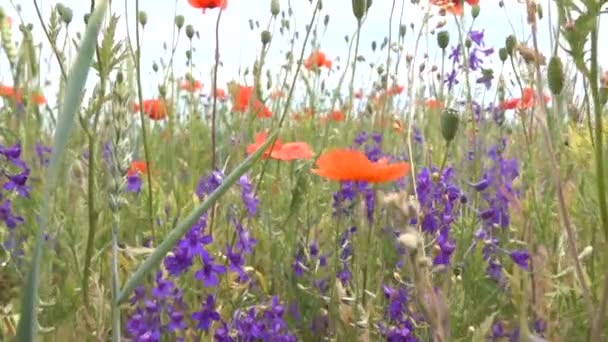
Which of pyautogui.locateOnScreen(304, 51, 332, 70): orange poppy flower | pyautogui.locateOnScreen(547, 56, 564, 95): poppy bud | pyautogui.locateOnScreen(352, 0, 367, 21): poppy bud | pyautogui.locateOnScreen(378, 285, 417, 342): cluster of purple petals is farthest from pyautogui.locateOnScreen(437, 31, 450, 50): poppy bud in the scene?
pyautogui.locateOnScreen(304, 51, 332, 70): orange poppy flower

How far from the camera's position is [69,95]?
Answer: 14.5 inches

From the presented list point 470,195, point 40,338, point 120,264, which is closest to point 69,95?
point 40,338

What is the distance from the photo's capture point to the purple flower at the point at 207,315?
114cm

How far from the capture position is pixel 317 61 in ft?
11.3

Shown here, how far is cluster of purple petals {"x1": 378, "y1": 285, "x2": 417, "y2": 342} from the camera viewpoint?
1148mm

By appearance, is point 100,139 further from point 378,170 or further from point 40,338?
point 378,170

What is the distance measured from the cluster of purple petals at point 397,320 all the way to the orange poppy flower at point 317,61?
2.00 metres

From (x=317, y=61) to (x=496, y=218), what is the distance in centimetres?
190

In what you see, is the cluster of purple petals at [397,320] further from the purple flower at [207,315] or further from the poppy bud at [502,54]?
the poppy bud at [502,54]

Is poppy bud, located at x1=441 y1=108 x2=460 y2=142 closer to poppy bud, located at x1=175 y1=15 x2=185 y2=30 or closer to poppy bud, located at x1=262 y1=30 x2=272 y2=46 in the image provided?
poppy bud, located at x1=262 y1=30 x2=272 y2=46

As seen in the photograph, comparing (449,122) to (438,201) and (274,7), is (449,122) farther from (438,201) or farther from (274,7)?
(274,7)

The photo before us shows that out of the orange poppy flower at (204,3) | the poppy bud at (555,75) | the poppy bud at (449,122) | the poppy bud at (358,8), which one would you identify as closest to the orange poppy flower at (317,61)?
the orange poppy flower at (204,3)

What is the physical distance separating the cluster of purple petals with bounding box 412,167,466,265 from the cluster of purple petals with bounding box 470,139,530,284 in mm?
46

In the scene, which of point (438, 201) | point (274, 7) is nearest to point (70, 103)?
point (438, 201)
